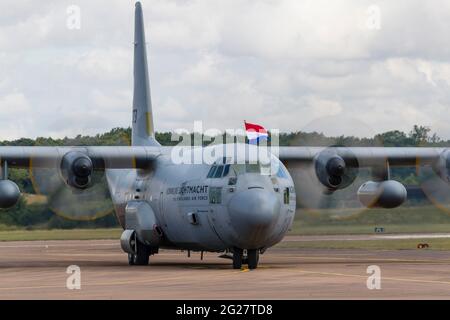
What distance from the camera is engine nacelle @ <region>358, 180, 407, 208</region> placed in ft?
102

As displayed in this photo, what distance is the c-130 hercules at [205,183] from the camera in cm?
2517

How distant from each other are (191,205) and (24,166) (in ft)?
21.5

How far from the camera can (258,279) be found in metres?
21.9

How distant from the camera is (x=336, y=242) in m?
44.6

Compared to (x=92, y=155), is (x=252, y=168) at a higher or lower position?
lower

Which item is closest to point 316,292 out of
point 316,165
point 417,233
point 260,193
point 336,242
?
point 260,193

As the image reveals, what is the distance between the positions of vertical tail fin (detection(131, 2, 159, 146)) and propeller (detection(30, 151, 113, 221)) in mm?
2319

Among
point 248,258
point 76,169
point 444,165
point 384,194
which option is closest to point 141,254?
point 76,169

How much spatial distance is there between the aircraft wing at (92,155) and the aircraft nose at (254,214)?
20.3 feet

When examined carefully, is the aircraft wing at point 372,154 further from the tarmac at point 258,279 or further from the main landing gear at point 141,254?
the main landing gear at point 141,254

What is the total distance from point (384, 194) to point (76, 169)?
9.45 metres

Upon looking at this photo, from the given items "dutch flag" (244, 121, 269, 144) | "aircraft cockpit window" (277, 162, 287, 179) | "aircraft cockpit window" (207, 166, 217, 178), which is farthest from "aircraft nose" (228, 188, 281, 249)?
"dutch flag" (244, 121, 269, 144)

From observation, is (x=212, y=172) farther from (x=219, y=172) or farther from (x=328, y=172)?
(x=328, y=172)

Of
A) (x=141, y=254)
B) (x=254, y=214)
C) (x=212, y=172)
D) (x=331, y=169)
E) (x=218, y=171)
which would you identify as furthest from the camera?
(x=141, y=254)
